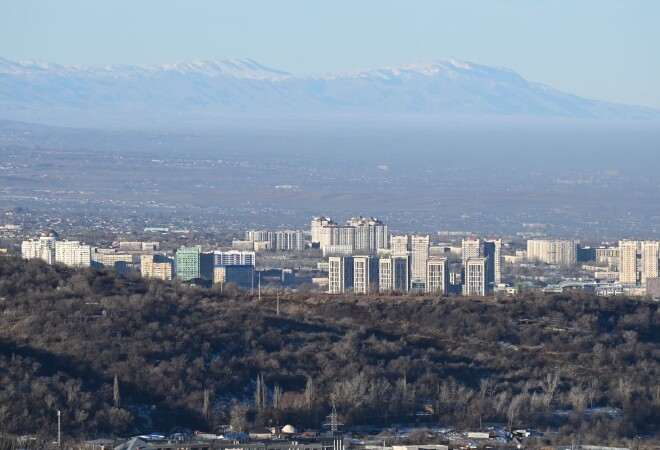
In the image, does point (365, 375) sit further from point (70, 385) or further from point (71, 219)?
point (71, 219)

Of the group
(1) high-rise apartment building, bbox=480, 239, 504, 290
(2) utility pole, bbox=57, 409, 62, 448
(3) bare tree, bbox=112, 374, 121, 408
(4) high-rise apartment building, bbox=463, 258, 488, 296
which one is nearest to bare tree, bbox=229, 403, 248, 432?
(3) bare tree, bbox=112, 374, 121, 408

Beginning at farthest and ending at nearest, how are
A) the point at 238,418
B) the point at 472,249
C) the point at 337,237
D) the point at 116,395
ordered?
the point at 337,237 → the point at 472,249 → the point at 116,395 → the point at 238,418

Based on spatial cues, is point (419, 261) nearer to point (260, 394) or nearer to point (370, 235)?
point (370, 235)

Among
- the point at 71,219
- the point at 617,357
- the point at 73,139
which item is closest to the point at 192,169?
the point at 73,139

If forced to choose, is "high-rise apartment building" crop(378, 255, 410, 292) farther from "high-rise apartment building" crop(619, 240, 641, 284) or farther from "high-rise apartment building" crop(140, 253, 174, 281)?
"high-rise apartment building" crop(619, 240, 641, 284)

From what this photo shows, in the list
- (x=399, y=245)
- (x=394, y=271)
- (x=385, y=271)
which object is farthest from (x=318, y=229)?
(x=394, y=271)

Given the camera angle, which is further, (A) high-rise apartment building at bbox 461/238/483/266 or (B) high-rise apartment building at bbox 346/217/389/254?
(B) high-rise apartment building at bbox 346/217/389/254

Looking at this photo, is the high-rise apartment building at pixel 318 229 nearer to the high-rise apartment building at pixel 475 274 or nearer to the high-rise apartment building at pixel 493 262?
the high-rise apartment building at pixel 493 262
